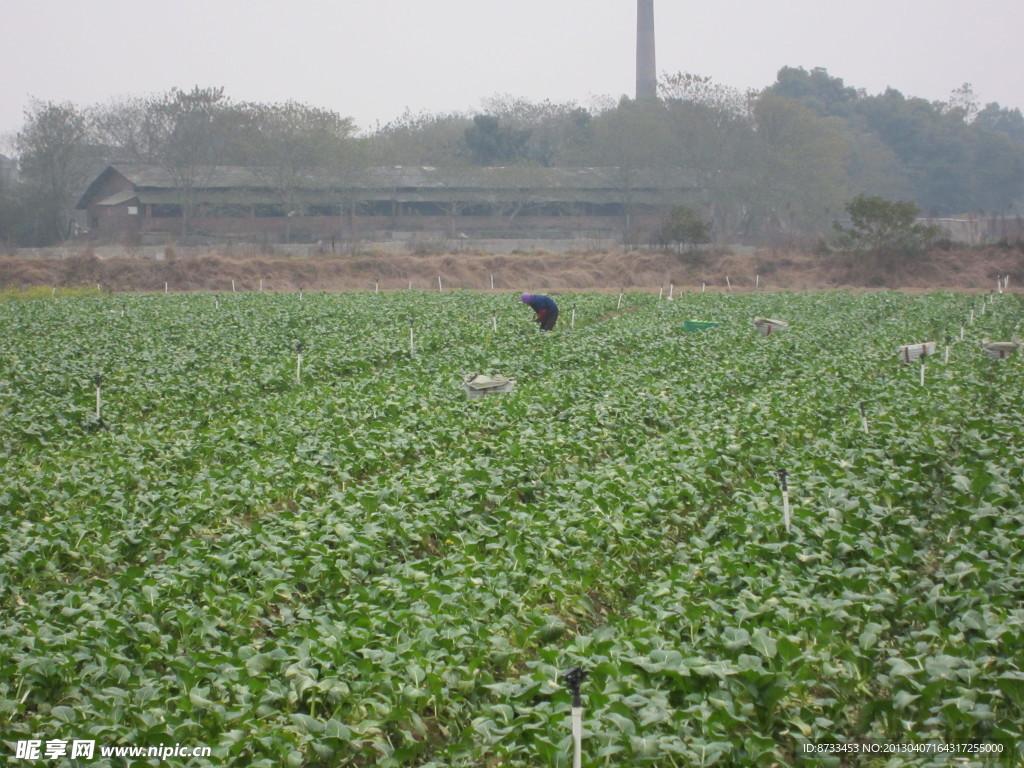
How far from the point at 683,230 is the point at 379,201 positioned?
21435mm

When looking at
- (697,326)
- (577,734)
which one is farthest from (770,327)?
(577,734)

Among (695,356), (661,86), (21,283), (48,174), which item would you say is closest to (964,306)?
(695,356)

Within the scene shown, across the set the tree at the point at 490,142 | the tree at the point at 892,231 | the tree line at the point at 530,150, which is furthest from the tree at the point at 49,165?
the tree at the point at 892,231

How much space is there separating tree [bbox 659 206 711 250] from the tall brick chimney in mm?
42873

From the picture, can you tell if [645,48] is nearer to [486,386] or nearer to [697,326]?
[697,326]

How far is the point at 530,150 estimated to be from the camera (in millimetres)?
74812

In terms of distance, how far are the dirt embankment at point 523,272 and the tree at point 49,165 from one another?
44.5ft

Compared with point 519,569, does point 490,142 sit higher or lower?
higher

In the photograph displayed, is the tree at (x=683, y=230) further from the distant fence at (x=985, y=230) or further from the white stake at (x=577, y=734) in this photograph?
the white stake at (x=577, y=734)

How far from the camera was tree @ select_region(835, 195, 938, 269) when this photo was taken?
45.4m

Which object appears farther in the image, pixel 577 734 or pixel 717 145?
pixel 717 145

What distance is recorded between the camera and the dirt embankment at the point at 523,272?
142 ft
